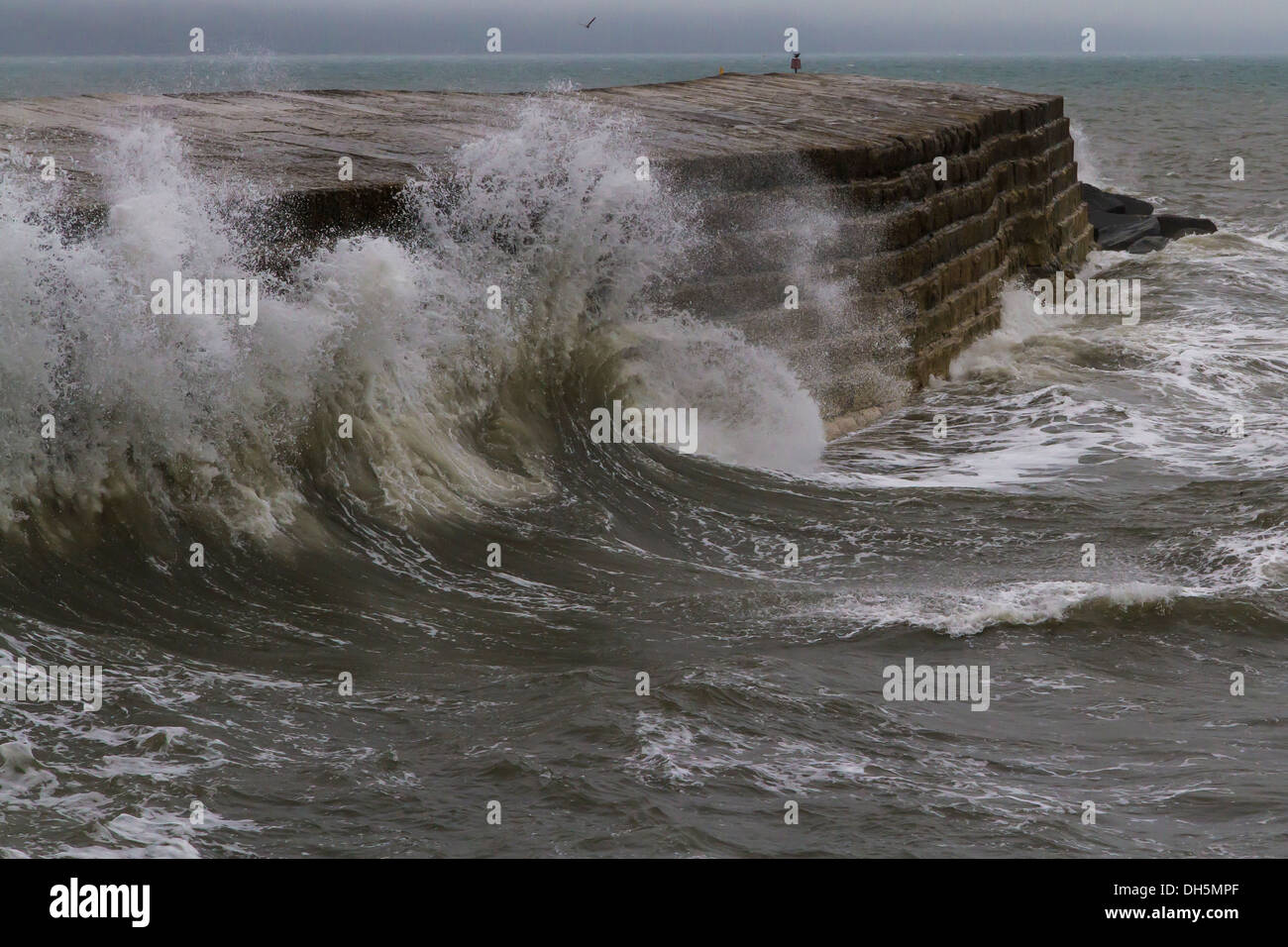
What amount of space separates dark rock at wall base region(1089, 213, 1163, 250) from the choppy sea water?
7.49 meters

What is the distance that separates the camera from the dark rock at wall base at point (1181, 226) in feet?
57.1

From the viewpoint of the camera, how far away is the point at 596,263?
8.26m

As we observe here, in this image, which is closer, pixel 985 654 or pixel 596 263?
Result: pixel 985 654

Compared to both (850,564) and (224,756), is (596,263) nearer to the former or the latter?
(850,564)

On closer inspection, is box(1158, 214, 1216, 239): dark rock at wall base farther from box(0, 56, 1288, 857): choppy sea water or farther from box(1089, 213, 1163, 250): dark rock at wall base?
box(0, 56, 1288, 857): choppy sea water

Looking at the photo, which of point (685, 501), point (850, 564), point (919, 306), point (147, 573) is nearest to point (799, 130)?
point (919, 306)

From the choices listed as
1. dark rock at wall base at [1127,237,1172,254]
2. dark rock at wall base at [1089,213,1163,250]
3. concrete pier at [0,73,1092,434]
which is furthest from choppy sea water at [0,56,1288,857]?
dark rock at wall base at [1089,213,1163,250]

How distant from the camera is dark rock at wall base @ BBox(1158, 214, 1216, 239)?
57.1ft

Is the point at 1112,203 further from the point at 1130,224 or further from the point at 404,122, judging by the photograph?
the point at 404,122

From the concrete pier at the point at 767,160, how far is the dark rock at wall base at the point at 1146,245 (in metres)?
3.51

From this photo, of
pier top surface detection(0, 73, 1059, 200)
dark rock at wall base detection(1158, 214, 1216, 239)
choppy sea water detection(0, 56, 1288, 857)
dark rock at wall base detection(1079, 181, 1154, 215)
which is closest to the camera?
choppy sea water detection(0, 56, 1288, 857)

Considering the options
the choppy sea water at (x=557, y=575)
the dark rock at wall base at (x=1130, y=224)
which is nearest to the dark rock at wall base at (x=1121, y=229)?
the dark rock at wall base at (x=1130, y=224)

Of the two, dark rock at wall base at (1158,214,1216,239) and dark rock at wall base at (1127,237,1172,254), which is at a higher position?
dark rock at wall base at (1158,214,1216,239)

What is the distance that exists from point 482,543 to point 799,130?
4.93 meters
